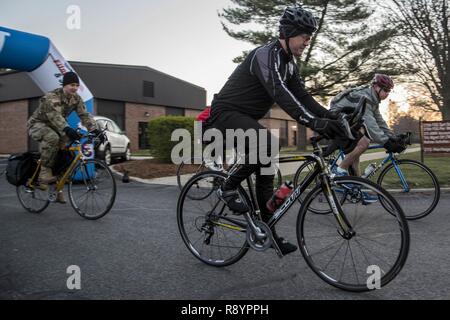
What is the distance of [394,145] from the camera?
5.02 metres

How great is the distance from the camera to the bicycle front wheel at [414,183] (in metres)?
5.15

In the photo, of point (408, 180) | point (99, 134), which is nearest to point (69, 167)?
point (99, 134)

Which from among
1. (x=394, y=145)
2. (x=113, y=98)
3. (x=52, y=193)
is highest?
(x=113, y=98)

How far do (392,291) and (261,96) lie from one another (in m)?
1.75

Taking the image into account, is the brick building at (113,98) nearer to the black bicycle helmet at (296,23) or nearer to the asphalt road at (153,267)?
the asphalt road at (153,267)

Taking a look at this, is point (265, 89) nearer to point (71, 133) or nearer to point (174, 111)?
point (71, 133)

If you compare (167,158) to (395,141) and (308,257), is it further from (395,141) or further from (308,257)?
(308,257)

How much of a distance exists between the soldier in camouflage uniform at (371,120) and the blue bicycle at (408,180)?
0.44 feet

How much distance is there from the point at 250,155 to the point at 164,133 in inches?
398

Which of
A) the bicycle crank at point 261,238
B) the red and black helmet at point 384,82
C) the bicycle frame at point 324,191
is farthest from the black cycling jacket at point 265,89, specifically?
the red and black helmet at point 384,82

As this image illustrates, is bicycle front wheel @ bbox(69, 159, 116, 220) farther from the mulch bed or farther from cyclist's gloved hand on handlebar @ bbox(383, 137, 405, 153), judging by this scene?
the mulch bed

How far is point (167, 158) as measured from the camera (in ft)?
42.6

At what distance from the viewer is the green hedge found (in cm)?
1290
